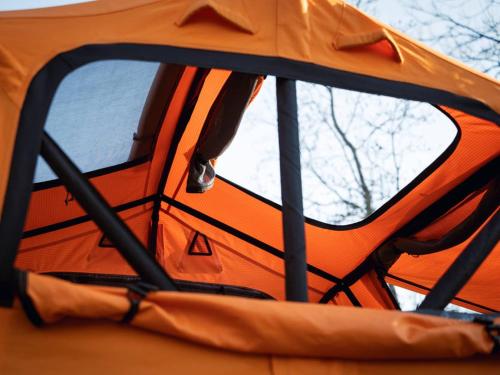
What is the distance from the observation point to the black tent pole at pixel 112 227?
1.64 m

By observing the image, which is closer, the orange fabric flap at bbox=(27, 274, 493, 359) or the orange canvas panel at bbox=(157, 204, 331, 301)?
the orange fabric flap at bbox=(27, 274, 493, 359)

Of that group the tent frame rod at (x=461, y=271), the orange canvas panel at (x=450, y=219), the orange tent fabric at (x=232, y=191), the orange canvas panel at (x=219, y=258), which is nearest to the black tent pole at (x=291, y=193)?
the orange tent fabric at (x=232, y=191)

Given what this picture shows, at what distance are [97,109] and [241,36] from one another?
4.05 ft

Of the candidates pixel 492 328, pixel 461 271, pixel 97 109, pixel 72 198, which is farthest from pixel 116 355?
pixel 72 198

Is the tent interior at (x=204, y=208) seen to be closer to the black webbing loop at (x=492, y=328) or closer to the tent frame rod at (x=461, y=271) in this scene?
the tent frame rod at (x=461, y=271)

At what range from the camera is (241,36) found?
6.33 ft

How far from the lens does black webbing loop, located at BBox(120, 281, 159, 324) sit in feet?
4.68

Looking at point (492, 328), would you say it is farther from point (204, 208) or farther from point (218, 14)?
point (204, 208)

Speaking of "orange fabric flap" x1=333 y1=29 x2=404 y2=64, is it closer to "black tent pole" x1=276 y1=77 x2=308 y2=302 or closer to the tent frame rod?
"black tent pole" x1=276 y1=77 x2=308 y2=302

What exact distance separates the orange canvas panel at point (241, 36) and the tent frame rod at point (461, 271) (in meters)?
0.48

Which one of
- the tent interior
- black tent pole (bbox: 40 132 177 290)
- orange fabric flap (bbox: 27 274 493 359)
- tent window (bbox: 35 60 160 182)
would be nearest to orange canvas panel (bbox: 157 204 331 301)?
the tent interior

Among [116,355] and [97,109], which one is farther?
[97,109]

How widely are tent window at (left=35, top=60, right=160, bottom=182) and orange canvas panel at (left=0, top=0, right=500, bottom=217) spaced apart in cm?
77

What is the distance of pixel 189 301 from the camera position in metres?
1.49
